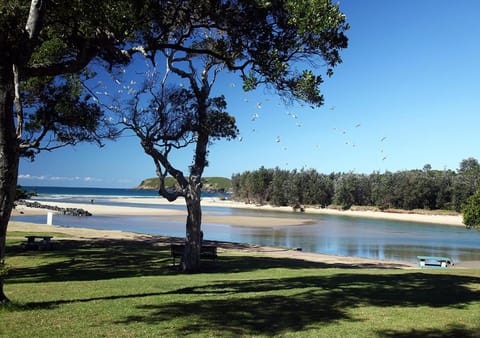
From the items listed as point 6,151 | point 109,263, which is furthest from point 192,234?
point 6,151

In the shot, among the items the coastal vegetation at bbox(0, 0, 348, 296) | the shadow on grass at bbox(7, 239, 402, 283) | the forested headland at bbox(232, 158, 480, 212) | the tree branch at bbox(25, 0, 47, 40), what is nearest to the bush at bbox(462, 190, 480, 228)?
the shadow on grass at bbox(7, 239, 402, 283)

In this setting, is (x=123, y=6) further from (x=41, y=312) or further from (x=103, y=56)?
(x=41, y=312)

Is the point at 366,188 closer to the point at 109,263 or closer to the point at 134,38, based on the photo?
the point at 109,263

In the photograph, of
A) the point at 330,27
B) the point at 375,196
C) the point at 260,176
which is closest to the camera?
the point at 330,27

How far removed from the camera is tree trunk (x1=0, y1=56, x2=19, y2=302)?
26.3 ft

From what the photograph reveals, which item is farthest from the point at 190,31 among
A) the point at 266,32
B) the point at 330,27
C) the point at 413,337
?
the point at 413,337

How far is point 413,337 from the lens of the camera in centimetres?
677

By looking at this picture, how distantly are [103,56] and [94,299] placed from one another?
6.11 m

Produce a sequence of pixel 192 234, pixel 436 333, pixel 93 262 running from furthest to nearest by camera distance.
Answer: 1. pixel 93 262
2. pixel 192 234
3. pixel 436 333

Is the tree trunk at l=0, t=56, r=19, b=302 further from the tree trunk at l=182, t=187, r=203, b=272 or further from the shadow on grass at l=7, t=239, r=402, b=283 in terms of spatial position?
the tree trunk at l=182, t=187, r=203, b=272

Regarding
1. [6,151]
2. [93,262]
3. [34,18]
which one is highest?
[34,18]

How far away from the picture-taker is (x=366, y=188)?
360 feet

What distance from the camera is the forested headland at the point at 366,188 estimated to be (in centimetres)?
9225

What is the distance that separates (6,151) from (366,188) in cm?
10803
